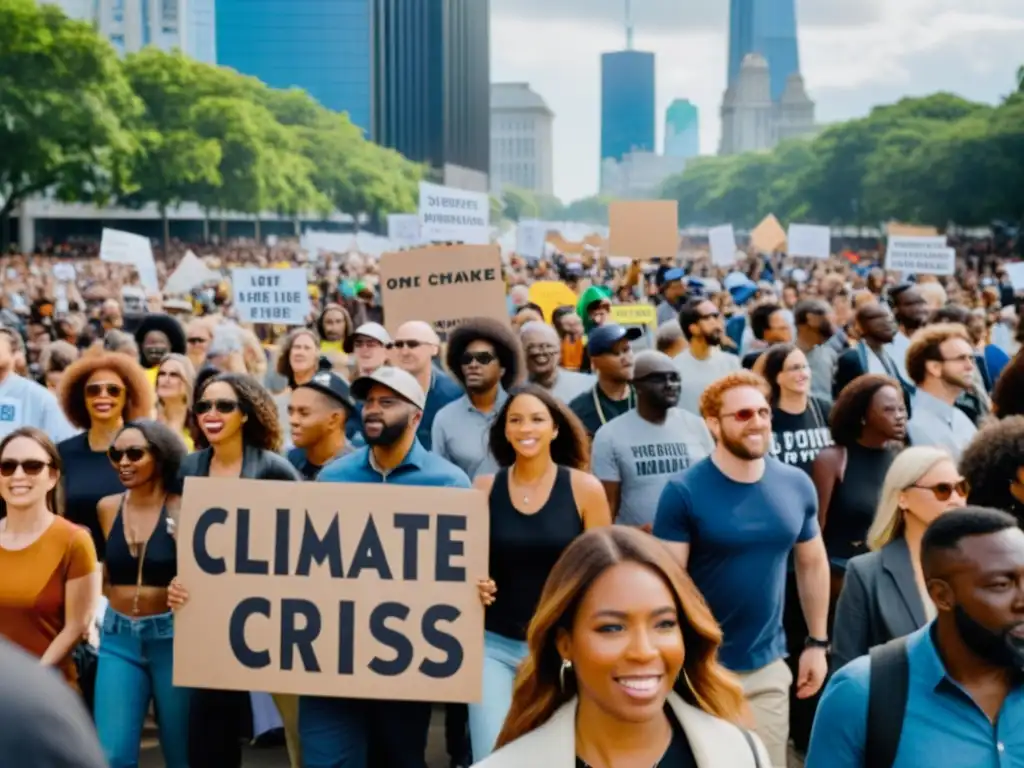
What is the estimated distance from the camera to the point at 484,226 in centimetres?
1334

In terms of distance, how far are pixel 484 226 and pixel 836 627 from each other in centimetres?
953

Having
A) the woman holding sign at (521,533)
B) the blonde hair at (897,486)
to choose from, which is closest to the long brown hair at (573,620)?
the blonde hair at (897,486)

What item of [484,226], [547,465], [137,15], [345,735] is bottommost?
[345,735]

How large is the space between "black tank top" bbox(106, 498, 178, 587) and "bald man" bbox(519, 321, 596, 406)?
3.27m

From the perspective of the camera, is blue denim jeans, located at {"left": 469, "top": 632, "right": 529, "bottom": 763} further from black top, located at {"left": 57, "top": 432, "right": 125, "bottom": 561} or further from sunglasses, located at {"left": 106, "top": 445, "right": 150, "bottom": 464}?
black top, located at {"left": 57, "top": 432, "right": 125, "bottom": 561}

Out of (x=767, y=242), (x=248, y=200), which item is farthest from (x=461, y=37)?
(x=767, y=242)

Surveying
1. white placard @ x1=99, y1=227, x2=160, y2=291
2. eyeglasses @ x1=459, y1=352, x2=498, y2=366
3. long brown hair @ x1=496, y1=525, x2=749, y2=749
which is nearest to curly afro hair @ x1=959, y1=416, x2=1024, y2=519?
long brown hair @ x1=496, y1=525, x2=749, y2=749

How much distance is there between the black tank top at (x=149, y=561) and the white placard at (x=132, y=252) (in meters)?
11.4

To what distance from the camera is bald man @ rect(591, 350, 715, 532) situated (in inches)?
238

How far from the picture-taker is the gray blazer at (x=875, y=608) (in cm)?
403

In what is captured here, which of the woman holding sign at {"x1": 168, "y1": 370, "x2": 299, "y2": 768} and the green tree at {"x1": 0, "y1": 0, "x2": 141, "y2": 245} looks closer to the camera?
the woman holding sign at {"x1": 168, "y1": 370, "x2": 299, "y2": 768}

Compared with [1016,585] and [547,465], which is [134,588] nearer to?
[547,465]

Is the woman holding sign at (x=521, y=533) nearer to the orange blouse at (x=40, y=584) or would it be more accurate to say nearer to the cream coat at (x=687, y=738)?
the orange blouse at (x=40, y=584)

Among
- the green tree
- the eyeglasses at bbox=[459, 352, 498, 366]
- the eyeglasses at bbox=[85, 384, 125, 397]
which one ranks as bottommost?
the eyeglasses at bbox=[85, 384, 125, 397]
